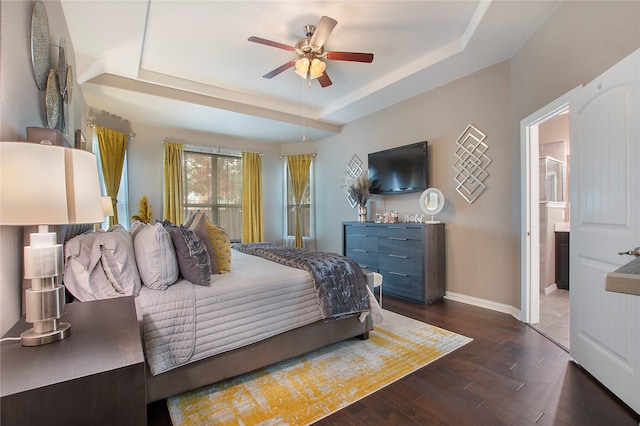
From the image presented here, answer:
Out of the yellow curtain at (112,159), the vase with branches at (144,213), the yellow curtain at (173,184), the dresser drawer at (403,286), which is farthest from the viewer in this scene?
the yellow curtain at (173,184)

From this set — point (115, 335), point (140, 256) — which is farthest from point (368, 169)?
point (115, 335)

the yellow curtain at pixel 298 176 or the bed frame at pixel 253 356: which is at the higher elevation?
the yellow curtain at pixel 298 176

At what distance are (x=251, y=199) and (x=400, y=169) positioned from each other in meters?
2.90

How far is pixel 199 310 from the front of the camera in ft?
5.70

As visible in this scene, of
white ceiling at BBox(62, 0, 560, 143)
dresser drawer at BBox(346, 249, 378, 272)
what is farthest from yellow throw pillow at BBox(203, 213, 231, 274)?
dresser drawer at BBox(346, 249, 378, 272)

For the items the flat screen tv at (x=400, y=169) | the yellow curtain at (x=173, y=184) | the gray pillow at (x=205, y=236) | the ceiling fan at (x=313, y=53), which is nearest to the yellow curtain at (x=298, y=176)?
the flat screen tv at (x=400, y=169)

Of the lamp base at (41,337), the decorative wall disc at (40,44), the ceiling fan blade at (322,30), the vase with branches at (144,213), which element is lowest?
the lamp base at (41,337)

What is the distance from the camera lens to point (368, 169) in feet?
15.7

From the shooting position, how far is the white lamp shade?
0.89 m

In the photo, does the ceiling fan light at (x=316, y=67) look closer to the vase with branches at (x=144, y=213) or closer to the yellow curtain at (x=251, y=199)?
the yellow curtain at (x=251, y=199)

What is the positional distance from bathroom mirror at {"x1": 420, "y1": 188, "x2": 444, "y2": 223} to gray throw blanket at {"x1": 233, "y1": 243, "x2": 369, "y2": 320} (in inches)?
68.3

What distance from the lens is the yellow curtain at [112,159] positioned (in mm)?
4086

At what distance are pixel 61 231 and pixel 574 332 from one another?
138 inches

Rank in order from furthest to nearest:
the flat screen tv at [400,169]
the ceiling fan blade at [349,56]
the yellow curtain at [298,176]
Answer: the yellow curtain at [298,176] → the flat screen tv at [400,169] → the ceiling fan blade at [349,56]
